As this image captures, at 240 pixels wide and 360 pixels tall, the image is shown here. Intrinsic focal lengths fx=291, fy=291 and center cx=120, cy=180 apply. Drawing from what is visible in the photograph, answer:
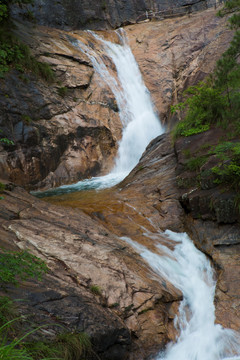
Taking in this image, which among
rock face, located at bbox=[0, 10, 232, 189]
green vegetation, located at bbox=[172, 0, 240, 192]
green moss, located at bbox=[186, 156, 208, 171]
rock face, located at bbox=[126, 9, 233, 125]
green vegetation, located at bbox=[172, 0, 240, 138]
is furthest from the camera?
rock face, located at bbox=[126, 9, 233, 125]

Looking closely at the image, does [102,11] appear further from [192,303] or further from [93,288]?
[93,288]

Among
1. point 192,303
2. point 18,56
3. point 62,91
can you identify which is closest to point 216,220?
point 192,303

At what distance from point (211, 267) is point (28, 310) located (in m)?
4.08

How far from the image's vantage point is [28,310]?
10.7 ft

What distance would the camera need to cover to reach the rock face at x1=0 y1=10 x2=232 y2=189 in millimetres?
11414

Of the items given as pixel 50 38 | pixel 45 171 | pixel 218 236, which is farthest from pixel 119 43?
pixel 218 236

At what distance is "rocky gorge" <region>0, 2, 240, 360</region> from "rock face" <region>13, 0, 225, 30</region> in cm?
205

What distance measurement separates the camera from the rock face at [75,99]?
11414mm

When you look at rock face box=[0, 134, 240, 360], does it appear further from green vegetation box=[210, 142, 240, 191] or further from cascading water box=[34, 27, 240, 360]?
green vegetation box=[210, 142, 240, 191]

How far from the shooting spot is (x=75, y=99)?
13766mm

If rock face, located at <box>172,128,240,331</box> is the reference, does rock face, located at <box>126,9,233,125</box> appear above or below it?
above

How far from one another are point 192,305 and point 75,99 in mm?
10967

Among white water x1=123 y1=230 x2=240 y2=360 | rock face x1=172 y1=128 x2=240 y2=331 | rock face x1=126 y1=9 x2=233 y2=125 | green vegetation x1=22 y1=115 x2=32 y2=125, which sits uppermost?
rock face x1=126 y1=9 x2=233 y2=125

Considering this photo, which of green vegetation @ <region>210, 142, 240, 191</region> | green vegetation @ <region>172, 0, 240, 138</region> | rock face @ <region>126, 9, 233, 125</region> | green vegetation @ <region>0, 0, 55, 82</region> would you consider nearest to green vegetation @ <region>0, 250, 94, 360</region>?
green vegetation @ <region>210, 142, 240, 191</region>
